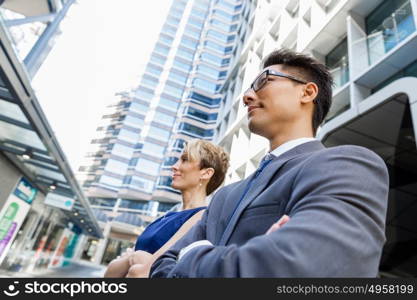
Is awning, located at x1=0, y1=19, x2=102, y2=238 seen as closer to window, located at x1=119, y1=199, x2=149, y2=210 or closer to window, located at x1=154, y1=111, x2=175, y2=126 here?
window, located at x1=119, y1=199, x2=149, y2=210

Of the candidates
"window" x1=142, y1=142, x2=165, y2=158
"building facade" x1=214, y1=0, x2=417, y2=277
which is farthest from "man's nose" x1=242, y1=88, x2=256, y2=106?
"window" x1=142, y1=142, x2=165, y2=158

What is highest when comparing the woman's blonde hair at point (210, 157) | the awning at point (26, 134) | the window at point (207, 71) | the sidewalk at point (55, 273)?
the window at point (207, 71)

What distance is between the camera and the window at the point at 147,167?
48.7 metres

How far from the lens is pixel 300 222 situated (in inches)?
29.4

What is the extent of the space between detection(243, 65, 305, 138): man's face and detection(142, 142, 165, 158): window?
4976 cm

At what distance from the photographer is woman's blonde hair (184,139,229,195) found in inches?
100

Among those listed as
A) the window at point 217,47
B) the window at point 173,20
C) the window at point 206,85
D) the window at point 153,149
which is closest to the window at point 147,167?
the window at point 153,149

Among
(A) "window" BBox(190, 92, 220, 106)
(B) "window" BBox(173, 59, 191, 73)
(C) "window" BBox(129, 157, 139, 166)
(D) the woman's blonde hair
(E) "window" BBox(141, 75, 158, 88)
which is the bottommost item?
(D) the woman's blonde hair

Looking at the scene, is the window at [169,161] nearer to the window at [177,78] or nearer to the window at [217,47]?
the window at [177,78]

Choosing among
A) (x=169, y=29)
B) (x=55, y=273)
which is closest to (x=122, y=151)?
(x=169, y=29)

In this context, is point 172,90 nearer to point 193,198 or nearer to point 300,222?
point 193,198

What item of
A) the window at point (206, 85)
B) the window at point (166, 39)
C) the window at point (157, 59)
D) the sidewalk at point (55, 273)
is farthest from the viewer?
the window at point (166, 39)

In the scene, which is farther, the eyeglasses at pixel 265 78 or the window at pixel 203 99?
the window at pixel 203 99

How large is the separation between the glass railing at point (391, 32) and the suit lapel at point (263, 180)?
22.5 feet
